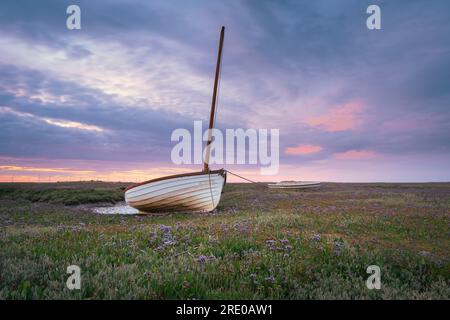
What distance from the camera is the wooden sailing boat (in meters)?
20.0

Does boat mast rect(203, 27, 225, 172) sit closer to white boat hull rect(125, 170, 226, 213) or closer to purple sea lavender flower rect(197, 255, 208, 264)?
white boat hull rect(125, 170, 226, 213)

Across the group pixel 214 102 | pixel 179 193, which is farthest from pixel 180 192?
pixel 214 102

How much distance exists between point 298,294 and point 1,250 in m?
8.02

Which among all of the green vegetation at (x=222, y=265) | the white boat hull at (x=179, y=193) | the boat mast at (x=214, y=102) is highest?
the boat mast at (x=214, y=102)

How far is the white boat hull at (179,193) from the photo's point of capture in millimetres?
20000

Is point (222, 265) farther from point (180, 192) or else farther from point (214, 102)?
point (214, 102)

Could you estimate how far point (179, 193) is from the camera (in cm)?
2039

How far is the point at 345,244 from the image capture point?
9.34 m

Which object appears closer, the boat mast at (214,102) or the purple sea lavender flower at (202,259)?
the purple sea lavender flower at (202,259)

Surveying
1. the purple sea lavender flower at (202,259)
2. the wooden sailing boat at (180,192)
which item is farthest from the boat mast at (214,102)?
the purple sea lavender flower at (202,259)

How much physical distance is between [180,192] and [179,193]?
0.37 ft

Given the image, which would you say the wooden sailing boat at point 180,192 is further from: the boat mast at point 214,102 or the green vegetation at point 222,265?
the green vegetation at point 222,265

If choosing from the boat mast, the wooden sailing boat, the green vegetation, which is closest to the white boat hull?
the wooden sailing boat

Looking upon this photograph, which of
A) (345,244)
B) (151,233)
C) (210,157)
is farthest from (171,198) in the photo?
(345,244)
